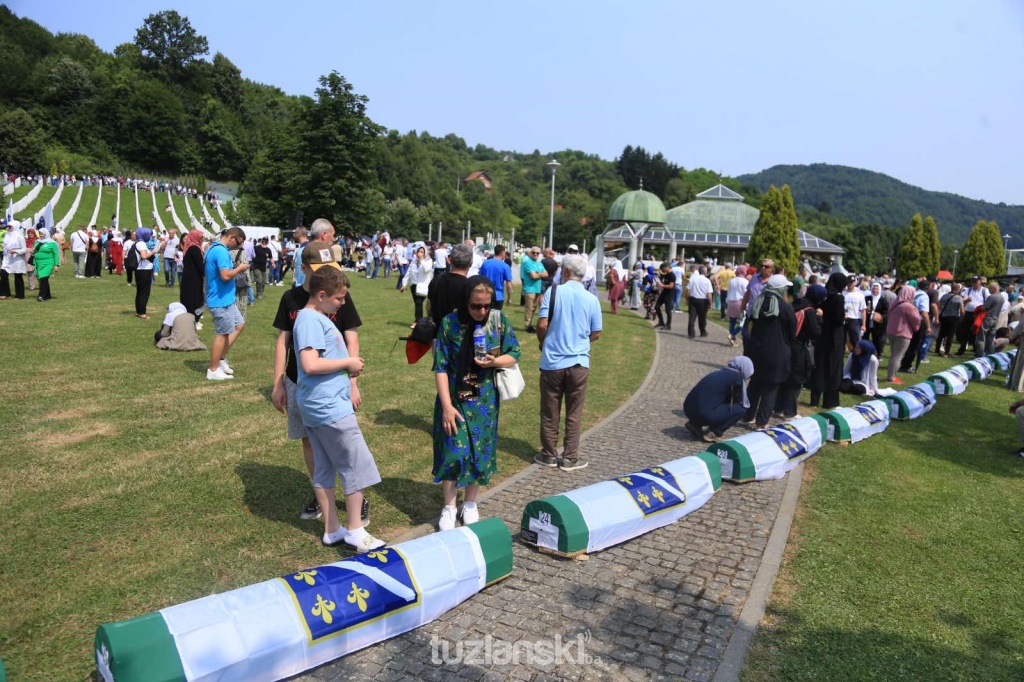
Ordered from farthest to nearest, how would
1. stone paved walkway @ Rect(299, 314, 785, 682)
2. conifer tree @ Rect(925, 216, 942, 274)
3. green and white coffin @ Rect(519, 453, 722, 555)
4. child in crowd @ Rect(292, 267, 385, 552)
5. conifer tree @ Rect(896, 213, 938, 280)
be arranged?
conifer tree @ Rect(896, 213, 938, 280), conifer tree @ Rect(925, 216, 942, 274), green and white coffin @ Rect(519, 453, 722, 555), child in crowd @ Rect(292, 267, 385, 552), stone paved walkway @ Rect(299, 314, 785, 682)

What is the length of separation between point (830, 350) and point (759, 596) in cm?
658

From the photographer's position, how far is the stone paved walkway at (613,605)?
3607mm

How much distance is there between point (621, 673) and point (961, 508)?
15.7ft

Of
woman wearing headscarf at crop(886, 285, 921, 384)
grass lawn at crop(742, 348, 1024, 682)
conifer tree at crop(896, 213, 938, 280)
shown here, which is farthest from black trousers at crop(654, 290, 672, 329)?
conifer tree at crop(896, 213, 938, 280)

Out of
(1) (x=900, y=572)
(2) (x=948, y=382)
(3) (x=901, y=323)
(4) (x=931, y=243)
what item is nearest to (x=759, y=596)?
(1) (x=900, y=572)

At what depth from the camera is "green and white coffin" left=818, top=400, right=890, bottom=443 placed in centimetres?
844

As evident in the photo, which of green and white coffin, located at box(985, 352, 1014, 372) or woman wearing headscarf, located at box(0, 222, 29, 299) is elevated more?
woman wearing headscarf, located at box(0, 222, 29, 299)

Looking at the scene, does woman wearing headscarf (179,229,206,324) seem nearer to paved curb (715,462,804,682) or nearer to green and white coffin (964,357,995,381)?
paved curb (715,462,804,682)

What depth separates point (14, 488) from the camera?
207 inches

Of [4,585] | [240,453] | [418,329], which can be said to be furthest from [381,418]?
[4,585]

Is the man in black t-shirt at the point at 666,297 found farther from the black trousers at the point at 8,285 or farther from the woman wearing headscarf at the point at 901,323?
the black trousers at the point at 8,285

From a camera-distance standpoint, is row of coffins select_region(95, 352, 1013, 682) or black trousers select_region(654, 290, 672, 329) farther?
black trousers select_region(654, 290, 672, 329)

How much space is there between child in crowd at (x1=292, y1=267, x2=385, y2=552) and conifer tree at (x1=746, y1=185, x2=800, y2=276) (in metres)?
47.9

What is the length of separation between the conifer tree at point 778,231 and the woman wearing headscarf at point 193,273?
43637 millimetres
